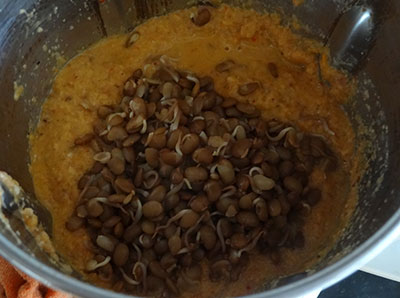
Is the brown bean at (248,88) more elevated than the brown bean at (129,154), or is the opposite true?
the brown bean at (248,88)

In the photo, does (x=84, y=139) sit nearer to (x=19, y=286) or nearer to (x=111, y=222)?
(x=111, y=222)

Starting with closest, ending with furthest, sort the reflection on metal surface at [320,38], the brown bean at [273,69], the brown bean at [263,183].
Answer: the reflection on metal surface at [320,38]
the brown bean at [263,183]
the brown bean at [273,69]

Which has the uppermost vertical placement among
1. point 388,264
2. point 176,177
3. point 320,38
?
point 320,38

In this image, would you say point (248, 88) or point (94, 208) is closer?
point (94, 208)

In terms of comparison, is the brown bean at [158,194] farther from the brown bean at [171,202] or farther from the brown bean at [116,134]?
the brown bean at [116,134]

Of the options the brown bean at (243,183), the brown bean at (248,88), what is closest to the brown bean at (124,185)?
the brown bean at (243,183)

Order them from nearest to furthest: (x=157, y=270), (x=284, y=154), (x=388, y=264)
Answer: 1. (x=157, y=270)
2. (x=284, y=154)
3. (x=388, y=264)

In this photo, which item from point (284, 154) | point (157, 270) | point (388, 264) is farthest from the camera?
point (388, 264)

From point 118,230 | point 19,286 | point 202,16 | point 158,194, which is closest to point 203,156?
point 158,194
